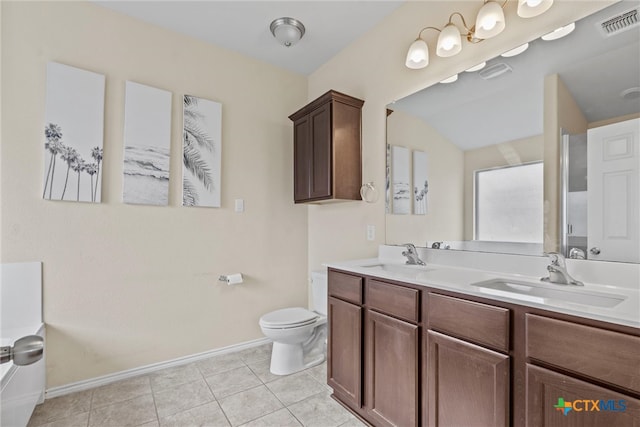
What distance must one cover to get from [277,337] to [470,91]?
6.83 feet

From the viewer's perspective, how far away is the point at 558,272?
1.30m

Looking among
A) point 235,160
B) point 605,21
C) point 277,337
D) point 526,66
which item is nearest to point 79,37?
point 235,160

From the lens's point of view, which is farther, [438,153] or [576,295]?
[438,153]

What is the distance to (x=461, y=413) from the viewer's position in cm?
121

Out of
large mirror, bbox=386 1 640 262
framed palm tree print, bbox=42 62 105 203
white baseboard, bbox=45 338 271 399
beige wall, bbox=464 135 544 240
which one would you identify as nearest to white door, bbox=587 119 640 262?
large mirror, bbox=386 1 640 262

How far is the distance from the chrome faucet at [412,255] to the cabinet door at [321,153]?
0.74 meters

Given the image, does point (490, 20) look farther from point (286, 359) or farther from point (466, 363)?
point (286, 359)

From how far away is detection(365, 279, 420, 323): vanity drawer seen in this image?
4.68ft

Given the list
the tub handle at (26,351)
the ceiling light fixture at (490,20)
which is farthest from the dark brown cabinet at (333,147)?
the tub handle at (26,351)

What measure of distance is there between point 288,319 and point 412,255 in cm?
105

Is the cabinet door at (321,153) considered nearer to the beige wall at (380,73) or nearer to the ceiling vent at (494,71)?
the beige wall at (380,73)

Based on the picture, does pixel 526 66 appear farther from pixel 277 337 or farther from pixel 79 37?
pixel 79 37

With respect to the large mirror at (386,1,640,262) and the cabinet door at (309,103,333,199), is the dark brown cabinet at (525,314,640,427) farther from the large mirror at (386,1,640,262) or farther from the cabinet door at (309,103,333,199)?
the cabinet door at (309,103,333,199)

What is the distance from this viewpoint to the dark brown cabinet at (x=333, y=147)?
2375 millimetres
